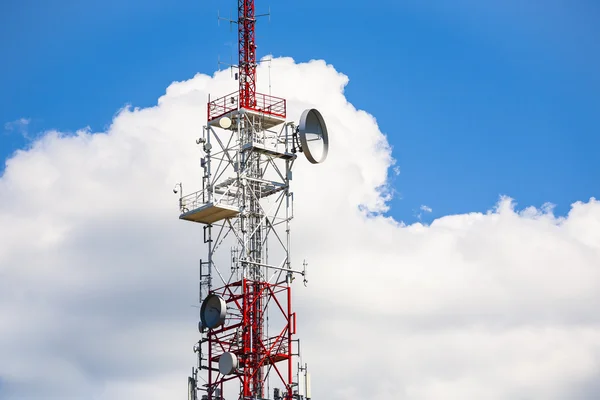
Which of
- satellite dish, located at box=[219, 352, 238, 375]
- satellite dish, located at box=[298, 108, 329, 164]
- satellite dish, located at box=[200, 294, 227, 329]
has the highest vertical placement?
satellite dish, located at box=[298, 108, 329, 164]

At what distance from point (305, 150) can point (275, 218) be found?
544 centimetres

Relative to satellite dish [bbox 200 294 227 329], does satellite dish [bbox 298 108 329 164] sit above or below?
above

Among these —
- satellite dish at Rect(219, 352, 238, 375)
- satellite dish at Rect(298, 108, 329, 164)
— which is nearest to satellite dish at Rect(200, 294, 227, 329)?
satellite dish at Rect(219, 352, 238, 375)

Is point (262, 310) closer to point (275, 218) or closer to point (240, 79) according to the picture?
point (275, 218)

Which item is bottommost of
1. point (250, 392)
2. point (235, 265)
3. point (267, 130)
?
point (250, 392)


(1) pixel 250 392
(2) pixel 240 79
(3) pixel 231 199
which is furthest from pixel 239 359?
(2) pixel 240 79

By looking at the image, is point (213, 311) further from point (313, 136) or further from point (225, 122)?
point (313, 136)

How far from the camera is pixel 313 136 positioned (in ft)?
488

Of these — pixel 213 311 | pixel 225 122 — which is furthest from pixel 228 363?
pixel 225 122

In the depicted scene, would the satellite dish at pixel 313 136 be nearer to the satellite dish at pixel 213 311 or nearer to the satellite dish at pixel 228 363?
the satellite dish at pixel 213 311

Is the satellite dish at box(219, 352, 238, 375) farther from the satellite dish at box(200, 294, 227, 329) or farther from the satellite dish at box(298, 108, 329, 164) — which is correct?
the satellite dish at box(298, 108, 329, 164)

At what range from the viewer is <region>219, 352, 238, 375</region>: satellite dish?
142250 mm

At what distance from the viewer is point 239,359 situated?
5659 inches

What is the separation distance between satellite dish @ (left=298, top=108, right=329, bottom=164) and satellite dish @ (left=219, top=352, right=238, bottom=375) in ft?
52.8
